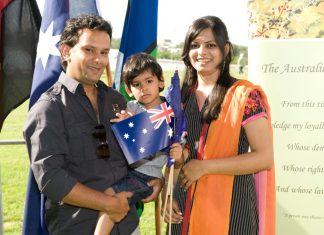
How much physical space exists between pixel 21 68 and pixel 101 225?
1.71 metres

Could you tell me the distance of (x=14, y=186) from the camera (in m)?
8.64

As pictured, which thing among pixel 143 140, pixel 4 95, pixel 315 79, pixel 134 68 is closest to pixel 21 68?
pixel 4 95

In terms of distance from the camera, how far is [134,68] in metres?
2.46

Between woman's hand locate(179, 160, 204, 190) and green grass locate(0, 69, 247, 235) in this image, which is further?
green grass locate(0, 69, 247, 235)

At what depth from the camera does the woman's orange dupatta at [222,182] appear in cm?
255

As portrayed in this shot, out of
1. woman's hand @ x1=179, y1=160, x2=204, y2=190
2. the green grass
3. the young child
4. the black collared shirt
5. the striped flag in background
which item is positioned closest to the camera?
the black collared shirt

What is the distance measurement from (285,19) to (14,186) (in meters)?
6.48

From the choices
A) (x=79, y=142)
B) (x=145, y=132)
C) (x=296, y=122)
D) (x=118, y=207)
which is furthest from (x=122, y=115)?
(x=296, y=122)

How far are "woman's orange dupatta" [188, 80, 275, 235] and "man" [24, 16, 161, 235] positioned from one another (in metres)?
0.49

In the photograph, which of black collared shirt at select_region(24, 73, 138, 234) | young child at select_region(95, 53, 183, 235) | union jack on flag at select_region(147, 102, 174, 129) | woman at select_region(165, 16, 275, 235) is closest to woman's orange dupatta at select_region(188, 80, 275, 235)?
woman at select_region(165, 16, 275, 235)

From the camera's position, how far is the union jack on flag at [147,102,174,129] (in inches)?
90.9

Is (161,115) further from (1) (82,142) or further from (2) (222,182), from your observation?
(2) (222,182)

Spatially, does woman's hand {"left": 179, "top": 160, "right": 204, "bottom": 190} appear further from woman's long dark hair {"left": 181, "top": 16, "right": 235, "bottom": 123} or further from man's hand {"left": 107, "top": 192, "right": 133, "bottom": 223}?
man's hand {"left": 107, "top": 192, "right": 133, "bottom": 223}

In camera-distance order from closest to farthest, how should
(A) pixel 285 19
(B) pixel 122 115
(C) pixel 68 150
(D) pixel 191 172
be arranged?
(C) pixel 68 150, (B) pixel 122 115, (D) pixel 191 172, (A) pixel 285 19
